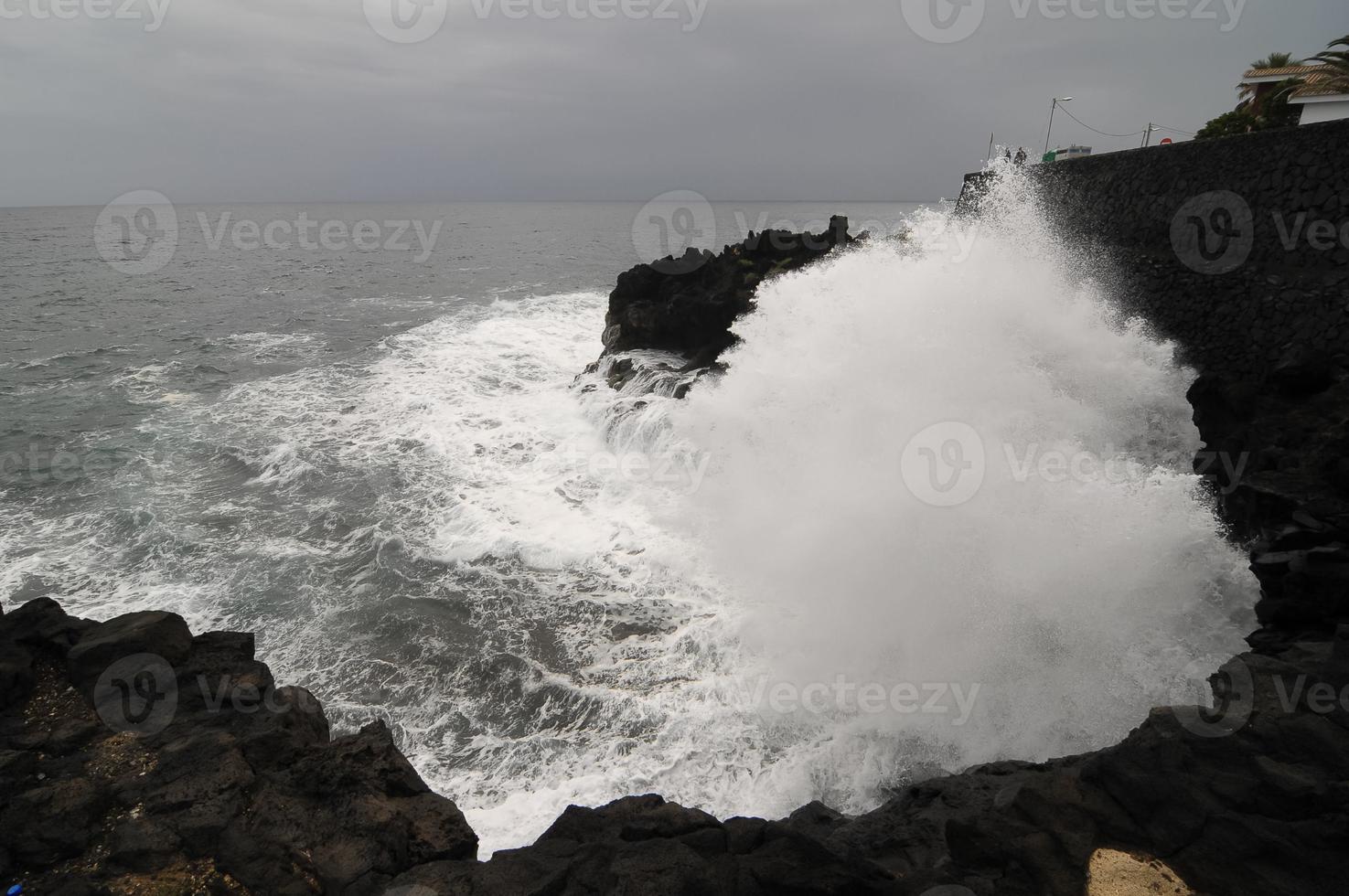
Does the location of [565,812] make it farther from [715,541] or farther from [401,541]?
[401,541]

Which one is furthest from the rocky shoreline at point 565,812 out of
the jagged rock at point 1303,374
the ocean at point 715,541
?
the jagged rock at point 1303,374

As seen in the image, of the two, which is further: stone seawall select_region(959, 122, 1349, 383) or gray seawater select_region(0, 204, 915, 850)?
stone seawall select_region(959, 122, 1349, 383)

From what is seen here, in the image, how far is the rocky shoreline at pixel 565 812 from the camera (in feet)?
14.7

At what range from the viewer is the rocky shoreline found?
447 cm

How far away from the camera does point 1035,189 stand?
1608 centimetres

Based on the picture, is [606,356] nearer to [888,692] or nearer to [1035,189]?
[1035,189]

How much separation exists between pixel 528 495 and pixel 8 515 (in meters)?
9.29

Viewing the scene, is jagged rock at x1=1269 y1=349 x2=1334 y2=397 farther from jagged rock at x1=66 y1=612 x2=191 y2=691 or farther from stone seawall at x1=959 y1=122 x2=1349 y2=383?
jagged rock at x1=66 y1=612 x2=191 y2=691

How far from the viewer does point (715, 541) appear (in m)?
11.3

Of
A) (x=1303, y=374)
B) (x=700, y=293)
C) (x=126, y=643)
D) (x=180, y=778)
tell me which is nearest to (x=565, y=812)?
(x=180, y=778)

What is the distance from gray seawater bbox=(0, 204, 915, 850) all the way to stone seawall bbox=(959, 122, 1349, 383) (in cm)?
930

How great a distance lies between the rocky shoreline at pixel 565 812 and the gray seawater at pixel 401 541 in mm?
1682

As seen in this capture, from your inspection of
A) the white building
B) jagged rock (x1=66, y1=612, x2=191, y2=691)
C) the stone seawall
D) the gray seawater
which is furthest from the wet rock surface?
the white building

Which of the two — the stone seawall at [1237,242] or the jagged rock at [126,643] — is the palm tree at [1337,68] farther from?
the jagged rock at [126,643]
